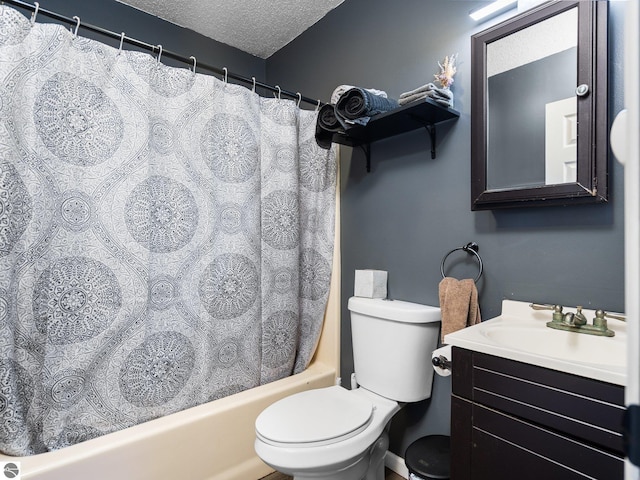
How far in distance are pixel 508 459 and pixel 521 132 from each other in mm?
1053

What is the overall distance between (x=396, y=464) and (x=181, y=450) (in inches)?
40.3

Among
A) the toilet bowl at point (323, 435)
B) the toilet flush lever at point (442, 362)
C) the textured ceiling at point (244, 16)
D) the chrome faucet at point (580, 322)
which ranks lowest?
the toilet bowl at point (323, 435)

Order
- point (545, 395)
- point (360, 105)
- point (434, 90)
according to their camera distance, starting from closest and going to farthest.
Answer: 1. point (545, 395)
2. point (434, 90)
3. point (360, 105)

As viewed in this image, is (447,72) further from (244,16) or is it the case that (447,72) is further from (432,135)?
(244,16)

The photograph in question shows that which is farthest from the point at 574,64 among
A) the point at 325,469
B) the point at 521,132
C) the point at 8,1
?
the point at 8,1

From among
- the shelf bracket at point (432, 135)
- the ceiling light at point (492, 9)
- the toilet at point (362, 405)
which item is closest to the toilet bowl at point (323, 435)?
the toilet at point (362, 405)

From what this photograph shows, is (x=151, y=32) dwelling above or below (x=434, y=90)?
above

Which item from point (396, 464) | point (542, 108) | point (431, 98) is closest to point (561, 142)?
point (542, 108)

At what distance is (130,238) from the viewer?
57.5 inches

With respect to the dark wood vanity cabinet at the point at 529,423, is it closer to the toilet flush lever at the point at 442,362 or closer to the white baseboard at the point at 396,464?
the toilet flush lever at the point at 442,362

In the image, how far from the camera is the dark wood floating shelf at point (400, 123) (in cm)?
145


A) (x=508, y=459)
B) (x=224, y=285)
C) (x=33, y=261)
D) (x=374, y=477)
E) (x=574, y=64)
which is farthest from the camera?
(x=224, y=285)

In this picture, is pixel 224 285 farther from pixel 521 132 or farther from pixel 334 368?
pixel 521 132

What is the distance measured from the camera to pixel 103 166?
140 centimetres
